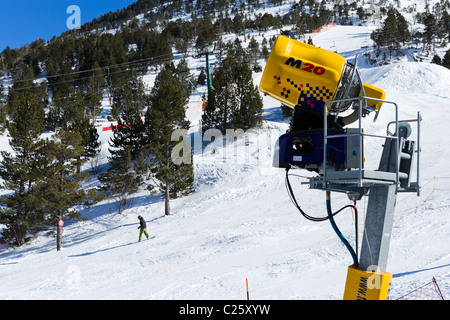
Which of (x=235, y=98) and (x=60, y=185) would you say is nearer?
(x=60, y=185)

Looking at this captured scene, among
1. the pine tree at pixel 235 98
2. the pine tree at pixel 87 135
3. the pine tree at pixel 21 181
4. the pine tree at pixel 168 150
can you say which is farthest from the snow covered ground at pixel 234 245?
the pine tree at pixel 87 135

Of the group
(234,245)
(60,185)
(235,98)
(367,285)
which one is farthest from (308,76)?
(235,98)

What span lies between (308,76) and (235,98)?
28.5 metres

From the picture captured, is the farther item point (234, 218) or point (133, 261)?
point (234, 218)

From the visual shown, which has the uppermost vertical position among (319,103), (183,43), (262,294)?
(183,43)

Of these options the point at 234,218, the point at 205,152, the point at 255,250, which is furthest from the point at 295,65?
the point at 205,152

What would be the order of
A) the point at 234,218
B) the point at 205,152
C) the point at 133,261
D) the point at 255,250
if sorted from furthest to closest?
the point at 205,152 → the point at 234,218 → the point at 133,261 → the point at 255,250

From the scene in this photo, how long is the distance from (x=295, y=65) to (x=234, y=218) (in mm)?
14751

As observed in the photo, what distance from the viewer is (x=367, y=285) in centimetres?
380

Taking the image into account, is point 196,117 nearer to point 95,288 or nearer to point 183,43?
point 95,288

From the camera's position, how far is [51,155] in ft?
76.8

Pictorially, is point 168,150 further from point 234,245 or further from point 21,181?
point 234,245

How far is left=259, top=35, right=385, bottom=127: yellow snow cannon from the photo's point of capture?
4.35 metres
